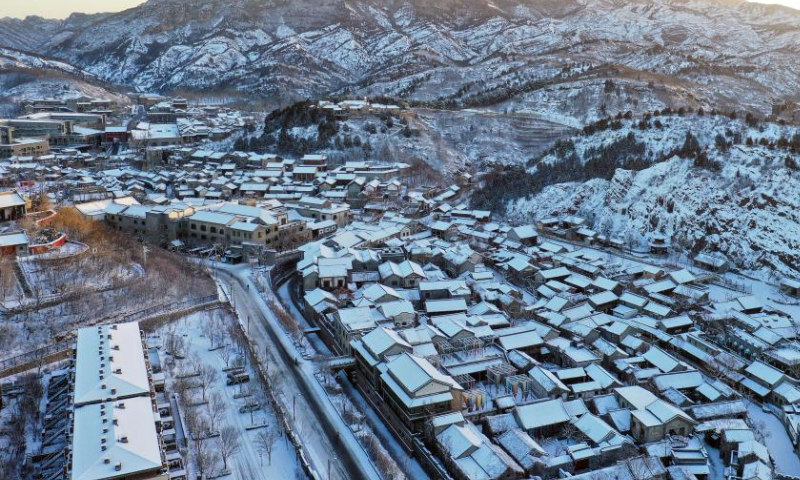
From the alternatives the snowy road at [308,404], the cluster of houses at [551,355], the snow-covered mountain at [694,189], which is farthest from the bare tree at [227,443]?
the snow-covered mountain at [694,189]

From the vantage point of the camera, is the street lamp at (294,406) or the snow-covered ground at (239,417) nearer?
the snow-covered ground at (239,417)

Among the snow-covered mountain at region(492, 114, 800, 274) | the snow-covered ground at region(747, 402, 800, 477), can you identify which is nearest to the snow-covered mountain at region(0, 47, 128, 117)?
the snow-covered mountain at region(492, 114, 800, 274)

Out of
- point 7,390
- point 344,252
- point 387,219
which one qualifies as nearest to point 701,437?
point 344,252

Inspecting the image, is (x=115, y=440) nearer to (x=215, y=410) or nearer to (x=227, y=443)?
(x=227, y=443)

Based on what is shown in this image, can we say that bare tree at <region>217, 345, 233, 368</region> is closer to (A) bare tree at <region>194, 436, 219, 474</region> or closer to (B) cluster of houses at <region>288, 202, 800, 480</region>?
(B) cluster of houses at <region>288, 202, 800, 480</region>

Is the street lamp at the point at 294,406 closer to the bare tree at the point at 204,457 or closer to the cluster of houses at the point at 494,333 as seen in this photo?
the cluster of houses at the point at 494,333

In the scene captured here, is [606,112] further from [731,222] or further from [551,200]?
[731,222]
